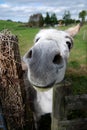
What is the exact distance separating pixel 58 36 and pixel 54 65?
839 millimetres

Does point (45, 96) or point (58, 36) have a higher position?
point (58, 36)

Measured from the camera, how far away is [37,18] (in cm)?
597

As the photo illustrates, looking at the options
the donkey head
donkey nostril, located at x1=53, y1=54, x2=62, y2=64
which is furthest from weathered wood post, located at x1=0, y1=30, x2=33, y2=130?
donkey nostril, located at x1=53, y1=54, x2=62, y2=64

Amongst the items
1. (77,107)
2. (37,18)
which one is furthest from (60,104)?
(37,18)

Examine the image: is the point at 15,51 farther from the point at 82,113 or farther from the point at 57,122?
the point at 82,113

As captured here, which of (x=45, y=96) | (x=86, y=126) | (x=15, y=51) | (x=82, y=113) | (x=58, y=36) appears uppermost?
(x=58, y=36)

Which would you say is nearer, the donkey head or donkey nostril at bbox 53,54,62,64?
the donkey head

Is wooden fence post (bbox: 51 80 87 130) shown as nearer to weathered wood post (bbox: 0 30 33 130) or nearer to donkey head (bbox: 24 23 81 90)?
donkey head (bbox: 24 23 81 90)

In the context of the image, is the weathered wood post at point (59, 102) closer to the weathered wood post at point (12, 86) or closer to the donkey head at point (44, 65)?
the donkey head at point (44, 65)

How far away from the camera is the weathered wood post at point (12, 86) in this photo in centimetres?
341

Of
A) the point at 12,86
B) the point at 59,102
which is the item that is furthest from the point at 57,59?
the point at 12,86

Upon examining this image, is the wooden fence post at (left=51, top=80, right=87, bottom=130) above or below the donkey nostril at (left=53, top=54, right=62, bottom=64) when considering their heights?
below

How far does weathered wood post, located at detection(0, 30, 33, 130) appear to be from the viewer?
341 cm

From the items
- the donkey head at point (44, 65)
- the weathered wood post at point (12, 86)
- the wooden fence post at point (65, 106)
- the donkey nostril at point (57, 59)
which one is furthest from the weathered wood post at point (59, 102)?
the weathered wood post at point (12, 86)
